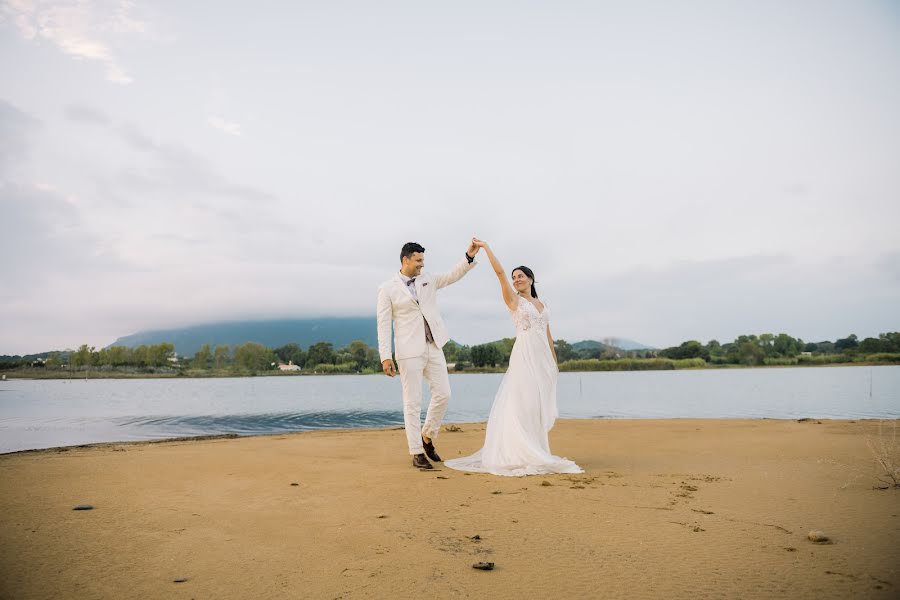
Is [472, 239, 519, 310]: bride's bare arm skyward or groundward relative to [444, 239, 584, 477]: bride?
skyward

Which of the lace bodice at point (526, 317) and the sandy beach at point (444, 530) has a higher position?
the lace bodice at point (526, 317)

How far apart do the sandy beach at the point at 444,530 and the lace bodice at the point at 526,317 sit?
1851mm

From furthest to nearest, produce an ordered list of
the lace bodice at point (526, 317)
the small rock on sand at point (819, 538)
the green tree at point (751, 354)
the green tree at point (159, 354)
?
the green tree at point (159, 354), the green tree at point (751, 354), the lace bodice at point (526, 317), the small rock on sand at point (819, 538)

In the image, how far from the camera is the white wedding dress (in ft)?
20.1

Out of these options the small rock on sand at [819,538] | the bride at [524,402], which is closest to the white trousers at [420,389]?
the bride at [524,402]

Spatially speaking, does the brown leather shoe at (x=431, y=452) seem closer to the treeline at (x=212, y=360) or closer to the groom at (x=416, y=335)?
the groom at (x=416, y=335)

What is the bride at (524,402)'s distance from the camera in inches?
242

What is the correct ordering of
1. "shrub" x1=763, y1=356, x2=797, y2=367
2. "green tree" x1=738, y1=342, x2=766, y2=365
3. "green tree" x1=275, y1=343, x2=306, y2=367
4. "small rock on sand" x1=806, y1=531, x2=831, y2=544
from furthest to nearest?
"green tree" x1=275, y1=343, x2=306, y2=367, "green tree" x1=738, y1=342, x2=766, y2=365, "shrub" x1=763, y1=356, x2=797, y2=367, "small rock on sand" x1=806, y1=531, x2=831, y2=544

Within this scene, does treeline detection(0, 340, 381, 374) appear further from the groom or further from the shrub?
the groom

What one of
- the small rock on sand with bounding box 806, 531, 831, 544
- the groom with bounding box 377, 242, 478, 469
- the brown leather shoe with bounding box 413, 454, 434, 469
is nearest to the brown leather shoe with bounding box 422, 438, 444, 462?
the groom with bounding box 377, 242, 478, 469

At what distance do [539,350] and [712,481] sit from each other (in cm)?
239

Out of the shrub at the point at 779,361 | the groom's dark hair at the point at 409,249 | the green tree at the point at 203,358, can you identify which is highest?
the groom's dark hair at the point at 409,249

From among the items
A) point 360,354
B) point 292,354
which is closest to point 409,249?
point 360,354

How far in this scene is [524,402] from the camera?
656cm
